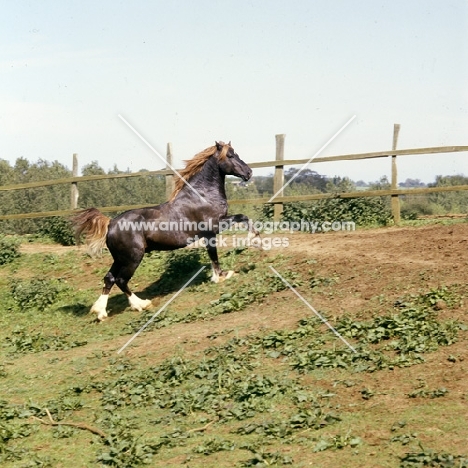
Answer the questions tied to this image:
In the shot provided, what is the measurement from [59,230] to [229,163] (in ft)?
27.3

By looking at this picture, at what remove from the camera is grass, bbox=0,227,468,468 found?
6855 mm

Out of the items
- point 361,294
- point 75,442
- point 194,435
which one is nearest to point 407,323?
point 361,294

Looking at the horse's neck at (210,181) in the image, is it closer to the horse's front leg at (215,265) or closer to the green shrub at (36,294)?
the horse's front leg at (215,265)

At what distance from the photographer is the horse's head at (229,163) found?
13.9m

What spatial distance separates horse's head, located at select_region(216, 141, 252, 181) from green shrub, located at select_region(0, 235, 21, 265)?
23.4ft

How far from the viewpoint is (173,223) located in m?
13.4

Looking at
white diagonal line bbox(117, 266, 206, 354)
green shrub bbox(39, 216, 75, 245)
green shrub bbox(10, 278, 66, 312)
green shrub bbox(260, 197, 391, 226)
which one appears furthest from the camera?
green shrub bbox(39, 216, 75, 245)

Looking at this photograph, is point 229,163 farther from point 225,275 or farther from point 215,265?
point 225,275

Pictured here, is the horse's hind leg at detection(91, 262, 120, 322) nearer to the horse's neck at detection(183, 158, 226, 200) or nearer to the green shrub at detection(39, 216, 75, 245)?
the horse's neck at detection(183, 158, 226, 200)

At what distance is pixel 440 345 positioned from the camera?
861 centimetres

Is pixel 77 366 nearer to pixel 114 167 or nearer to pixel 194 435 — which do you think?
pixel 194 435

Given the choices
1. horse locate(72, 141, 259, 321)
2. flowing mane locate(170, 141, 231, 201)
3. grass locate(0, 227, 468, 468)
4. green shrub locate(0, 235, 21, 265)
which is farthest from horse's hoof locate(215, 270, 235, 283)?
green shrub locate(0, 235, 21, 265)

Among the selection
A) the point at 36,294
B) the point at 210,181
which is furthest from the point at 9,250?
the point at 210,181

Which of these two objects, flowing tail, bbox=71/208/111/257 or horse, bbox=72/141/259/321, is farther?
flowing tail, bbox=71/208/111/257
